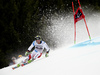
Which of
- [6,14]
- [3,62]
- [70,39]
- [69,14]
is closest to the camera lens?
[3,62]

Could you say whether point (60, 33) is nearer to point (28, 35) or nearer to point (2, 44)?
point (28, 35)

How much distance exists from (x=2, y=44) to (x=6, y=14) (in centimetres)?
299

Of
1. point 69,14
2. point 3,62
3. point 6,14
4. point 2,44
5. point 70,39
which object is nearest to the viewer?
point 3,62

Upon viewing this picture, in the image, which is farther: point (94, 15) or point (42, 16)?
point (94, 15)

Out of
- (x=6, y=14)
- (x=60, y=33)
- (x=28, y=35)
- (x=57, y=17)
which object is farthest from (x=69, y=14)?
(x=6, y=14)

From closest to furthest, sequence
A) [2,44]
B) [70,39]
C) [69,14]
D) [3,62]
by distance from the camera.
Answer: [3,62]
[2,44]
[70,39]
[69,14]

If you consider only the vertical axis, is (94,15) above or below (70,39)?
above

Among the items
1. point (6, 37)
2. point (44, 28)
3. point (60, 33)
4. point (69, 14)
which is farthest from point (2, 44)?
point (69, 14)

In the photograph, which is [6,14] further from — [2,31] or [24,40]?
[24,40]

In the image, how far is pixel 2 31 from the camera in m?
13.6

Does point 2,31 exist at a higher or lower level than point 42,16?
lower

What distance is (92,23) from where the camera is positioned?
17.3m

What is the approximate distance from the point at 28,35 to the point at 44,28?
180 cm

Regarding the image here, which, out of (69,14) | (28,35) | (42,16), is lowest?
(28,35)
